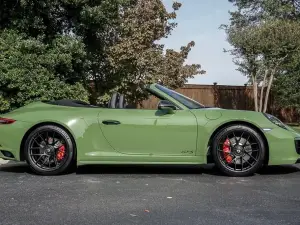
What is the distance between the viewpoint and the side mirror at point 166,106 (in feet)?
19.3

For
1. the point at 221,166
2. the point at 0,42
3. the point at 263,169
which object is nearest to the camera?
the point at 221,166

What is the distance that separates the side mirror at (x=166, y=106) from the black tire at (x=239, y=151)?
67 centimetres

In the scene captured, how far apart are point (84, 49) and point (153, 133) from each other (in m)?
7.79

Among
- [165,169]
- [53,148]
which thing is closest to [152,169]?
[165,169]

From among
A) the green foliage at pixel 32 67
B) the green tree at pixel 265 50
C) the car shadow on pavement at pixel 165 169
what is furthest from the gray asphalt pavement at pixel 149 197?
the green tree at pixel 265 50

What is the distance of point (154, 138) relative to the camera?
586cm

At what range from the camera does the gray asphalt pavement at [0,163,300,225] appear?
12.3 ft

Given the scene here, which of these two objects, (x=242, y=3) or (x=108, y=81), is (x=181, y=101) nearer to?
(x=108, y=81)

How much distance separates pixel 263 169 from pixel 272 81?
664 inches

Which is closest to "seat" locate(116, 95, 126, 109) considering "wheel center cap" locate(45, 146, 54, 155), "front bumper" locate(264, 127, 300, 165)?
"wheel center cap" locate(45, 146, 54, 155)

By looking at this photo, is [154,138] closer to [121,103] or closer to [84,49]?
[121,103]

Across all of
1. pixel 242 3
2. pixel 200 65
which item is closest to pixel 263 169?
pixel 200 65

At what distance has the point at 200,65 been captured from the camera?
16.4 m

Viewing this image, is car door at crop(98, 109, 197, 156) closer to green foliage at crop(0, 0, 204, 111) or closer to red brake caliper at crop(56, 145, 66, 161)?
red brake caliper at crop(56, 145, 66, 161)
